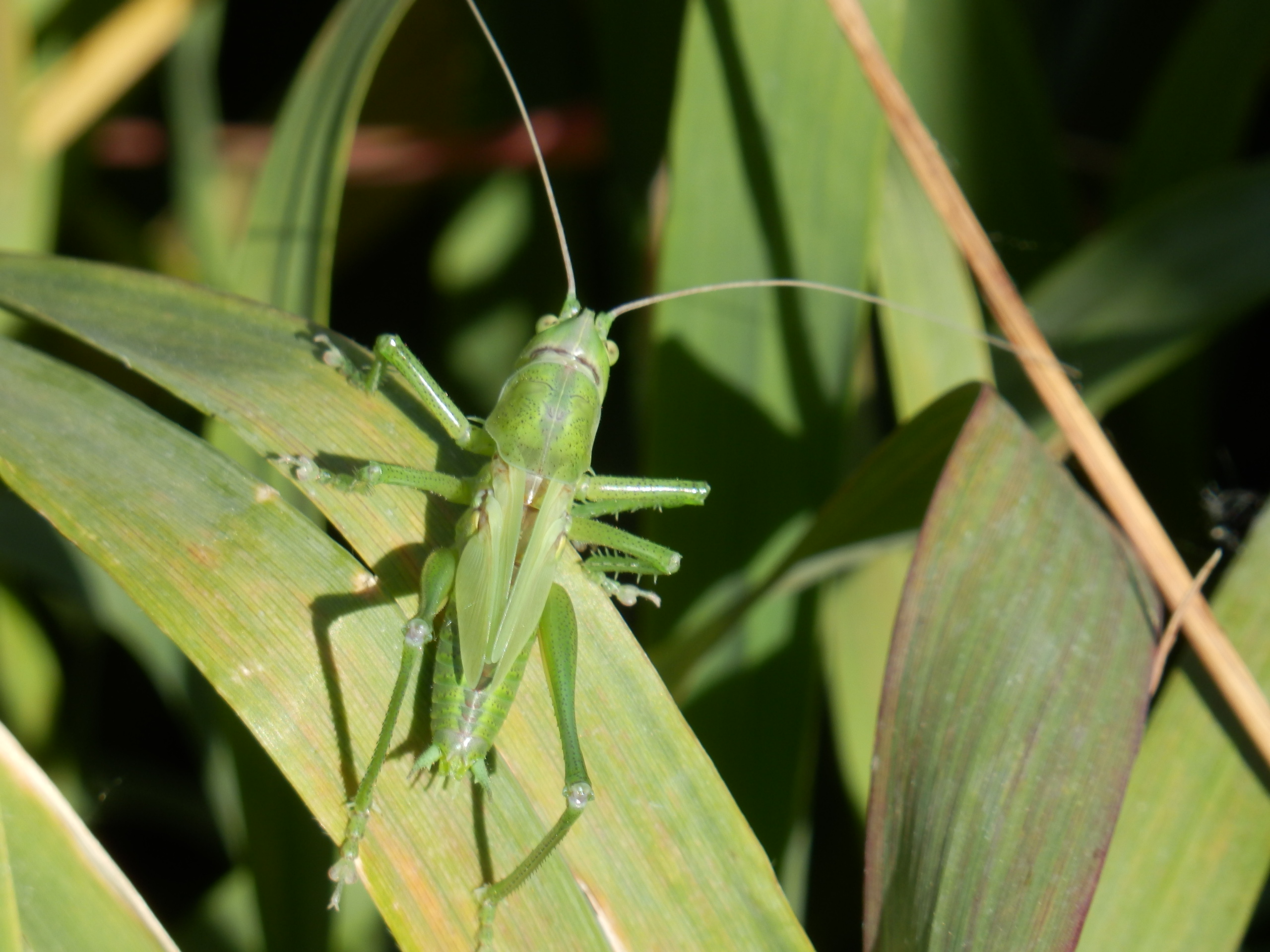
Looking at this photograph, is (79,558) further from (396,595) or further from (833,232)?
(833,232)

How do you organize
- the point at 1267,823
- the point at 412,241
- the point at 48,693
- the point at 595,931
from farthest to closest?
1. the point at 412,241
2. the point at 48,693
3. the point at 1267,823
4. the point at 595,931

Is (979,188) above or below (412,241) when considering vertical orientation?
below

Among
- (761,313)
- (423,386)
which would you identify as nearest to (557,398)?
(423,386)

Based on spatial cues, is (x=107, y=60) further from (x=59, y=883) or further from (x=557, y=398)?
(x=59, y=883)

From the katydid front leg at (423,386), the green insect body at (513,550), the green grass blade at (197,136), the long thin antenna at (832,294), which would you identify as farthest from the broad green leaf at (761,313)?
the green grass blade at (197,136)

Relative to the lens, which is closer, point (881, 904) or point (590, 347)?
point (881, 904)

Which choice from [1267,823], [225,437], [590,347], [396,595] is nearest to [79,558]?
[225,437]
